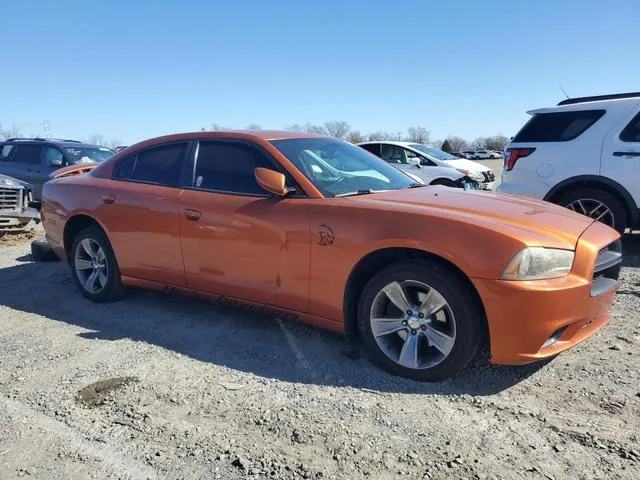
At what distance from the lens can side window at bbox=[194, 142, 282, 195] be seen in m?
4.07

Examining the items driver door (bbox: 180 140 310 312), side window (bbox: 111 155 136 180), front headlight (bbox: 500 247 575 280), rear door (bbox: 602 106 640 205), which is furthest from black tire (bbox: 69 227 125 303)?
rear door (bbox: 602 106 640 205)

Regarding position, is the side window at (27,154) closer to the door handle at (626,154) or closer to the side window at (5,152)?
the side window at (5,152)

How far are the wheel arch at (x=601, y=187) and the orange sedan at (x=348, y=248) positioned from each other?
289 centimetres

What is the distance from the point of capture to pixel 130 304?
500cm

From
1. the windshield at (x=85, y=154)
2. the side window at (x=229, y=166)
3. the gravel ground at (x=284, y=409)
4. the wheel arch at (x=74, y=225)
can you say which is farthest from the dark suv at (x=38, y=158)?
the side window at (x=229, y=166)

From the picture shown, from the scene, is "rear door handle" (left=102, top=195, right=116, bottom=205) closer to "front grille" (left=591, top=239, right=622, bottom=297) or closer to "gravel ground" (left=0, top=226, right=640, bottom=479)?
"gravel ground" (left=0, top=226, right=640, bottom=479)

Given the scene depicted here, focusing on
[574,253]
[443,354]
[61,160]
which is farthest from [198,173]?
[61,160]

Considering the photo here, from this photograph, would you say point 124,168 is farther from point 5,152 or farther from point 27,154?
point 5,152

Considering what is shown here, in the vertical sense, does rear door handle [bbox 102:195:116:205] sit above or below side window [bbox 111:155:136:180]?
below

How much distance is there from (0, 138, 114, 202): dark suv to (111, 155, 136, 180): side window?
7259 millimetres

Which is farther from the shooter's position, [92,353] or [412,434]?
[92,353]

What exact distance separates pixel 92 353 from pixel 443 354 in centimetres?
252

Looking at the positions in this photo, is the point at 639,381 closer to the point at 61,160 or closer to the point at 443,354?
the point at 443,354

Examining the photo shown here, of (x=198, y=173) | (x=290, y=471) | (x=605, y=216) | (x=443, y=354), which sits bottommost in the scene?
(x=290, y=471)
